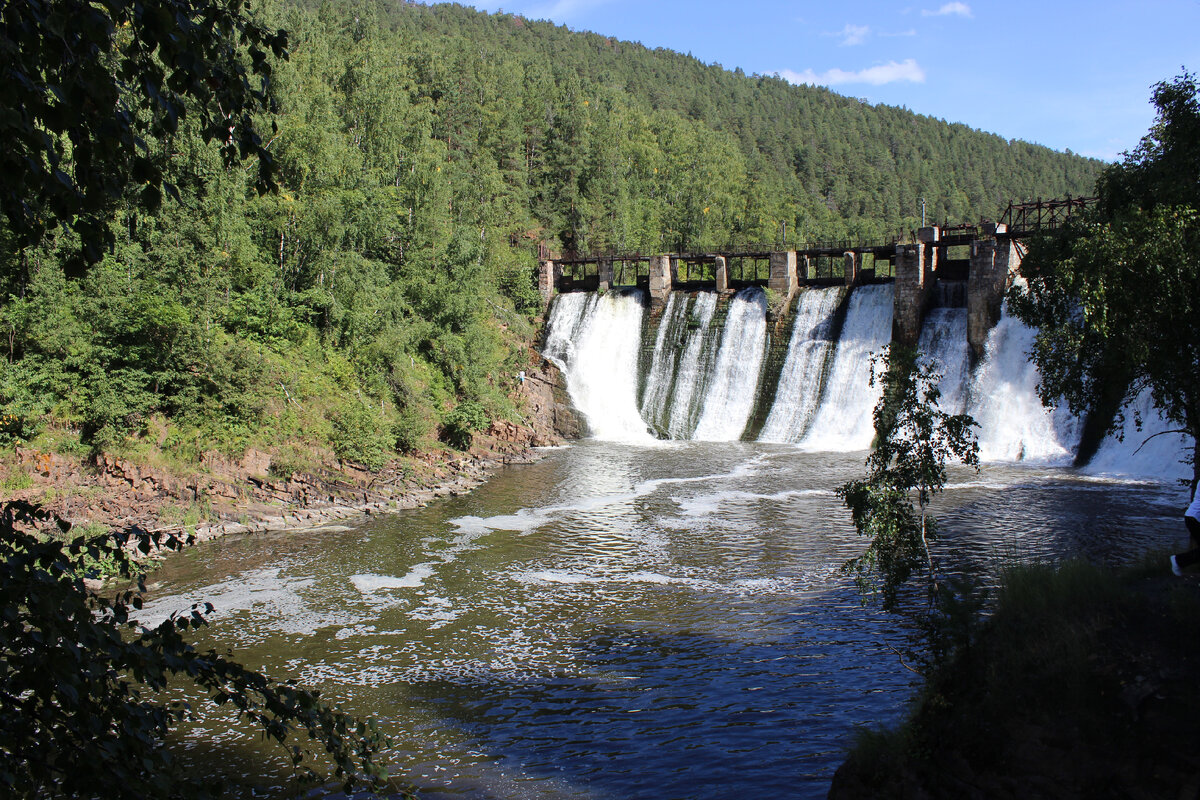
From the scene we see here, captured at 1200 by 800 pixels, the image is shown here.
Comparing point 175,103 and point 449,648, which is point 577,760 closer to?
point 449,648

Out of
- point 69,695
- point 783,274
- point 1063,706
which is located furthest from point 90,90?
point 783,274

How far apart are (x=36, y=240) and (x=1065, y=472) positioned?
31.0 metres

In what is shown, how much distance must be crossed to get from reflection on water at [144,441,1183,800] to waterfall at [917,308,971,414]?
6146mm

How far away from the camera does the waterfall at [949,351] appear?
34594 mm

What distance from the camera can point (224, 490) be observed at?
81.8 feet

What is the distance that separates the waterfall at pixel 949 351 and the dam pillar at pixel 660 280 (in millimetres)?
13702

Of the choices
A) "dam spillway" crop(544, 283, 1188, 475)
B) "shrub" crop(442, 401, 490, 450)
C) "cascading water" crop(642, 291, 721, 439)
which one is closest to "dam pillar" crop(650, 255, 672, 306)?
"dam spillway" crop(544, 283, 1188, 475)

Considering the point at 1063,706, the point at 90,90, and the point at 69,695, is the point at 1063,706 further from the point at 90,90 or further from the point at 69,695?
the point at 90,90

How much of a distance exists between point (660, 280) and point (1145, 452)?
23.7 m

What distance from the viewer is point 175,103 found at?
3.53 meters

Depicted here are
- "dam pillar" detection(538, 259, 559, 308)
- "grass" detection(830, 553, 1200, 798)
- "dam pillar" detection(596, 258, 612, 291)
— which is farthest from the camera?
"dam pillar" detection(538, 259, 559, 308)

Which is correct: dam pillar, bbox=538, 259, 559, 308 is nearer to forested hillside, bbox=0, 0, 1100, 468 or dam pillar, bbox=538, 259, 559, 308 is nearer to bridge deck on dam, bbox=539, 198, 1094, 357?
forested hillside, bbox=0, 0, 1100, 468

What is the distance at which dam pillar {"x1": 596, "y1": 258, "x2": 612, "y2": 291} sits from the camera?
156 feet

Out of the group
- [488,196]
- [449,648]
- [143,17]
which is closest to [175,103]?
[143,17]
